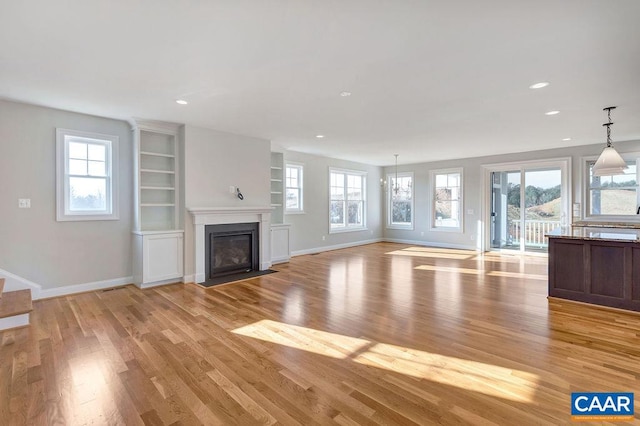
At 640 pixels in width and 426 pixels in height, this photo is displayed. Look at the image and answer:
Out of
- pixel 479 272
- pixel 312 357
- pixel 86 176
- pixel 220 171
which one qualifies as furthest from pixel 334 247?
pixel 312 357

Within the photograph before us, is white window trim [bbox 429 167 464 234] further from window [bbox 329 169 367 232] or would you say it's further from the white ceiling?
the white ceiling

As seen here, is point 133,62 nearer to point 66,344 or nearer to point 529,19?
point 66,344

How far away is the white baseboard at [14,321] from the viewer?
3.17m

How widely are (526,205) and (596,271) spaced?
420cm

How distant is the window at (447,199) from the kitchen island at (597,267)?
4.51 m

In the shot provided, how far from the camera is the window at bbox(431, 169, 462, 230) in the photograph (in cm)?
877

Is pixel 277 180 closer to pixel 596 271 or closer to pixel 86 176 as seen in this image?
pixel 86 176

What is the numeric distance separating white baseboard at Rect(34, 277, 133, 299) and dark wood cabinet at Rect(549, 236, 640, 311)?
6308mm

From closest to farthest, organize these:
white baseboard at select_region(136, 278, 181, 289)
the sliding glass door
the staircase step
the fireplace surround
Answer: the staircase step < white baseboard at select_region(136, 278, 181, 289) < the fireplace surround < the sliding glass door

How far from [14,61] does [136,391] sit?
10.2 ft

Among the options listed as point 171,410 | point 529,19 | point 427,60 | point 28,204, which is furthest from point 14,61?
point 529,19

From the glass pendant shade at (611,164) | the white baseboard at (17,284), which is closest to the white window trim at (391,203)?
the glass pendant shade at (611,164)

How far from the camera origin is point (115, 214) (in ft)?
15.9

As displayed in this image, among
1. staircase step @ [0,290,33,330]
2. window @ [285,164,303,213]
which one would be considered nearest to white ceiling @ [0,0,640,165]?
staircase step @ [0,290,33,330]
